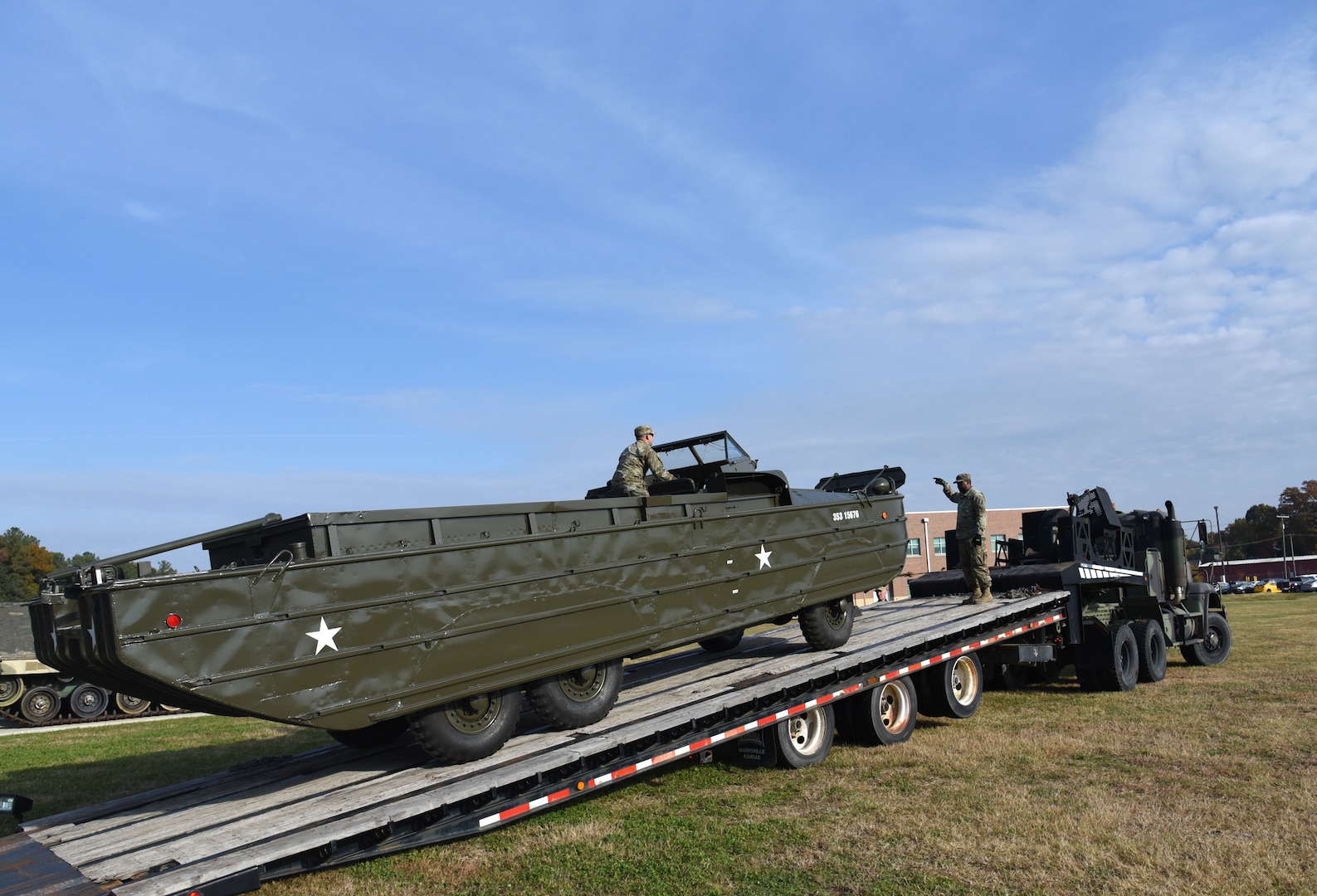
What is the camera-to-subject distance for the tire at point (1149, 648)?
12.3 m

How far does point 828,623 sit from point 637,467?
2.73m

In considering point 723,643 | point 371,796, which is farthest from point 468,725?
point 723,643

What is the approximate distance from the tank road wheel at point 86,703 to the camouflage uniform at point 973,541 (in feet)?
53.4

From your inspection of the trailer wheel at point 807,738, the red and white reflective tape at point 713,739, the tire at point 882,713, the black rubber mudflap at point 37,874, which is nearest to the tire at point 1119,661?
the red and white reflective tape at point 713,739

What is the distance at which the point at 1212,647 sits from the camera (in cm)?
1440

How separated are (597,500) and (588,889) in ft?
9.03

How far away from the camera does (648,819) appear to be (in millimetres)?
6586

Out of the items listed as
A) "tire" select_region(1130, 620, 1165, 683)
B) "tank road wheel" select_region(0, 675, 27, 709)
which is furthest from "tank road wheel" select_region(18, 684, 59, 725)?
"tire" select_region(1130, 620, 1165, 683)

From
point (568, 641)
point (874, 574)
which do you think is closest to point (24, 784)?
point (568, 641)

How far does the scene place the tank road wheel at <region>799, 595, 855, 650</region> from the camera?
927 centimetres

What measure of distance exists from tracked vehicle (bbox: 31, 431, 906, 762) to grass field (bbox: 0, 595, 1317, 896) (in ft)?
3.03

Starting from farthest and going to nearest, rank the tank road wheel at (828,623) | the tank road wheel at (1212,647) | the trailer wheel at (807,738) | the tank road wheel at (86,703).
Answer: the tank road wheel at (86,703) → the tank road wheel at (1212,647) → the tank road wheel at (828,623) → the trailer wheel at (807,738)

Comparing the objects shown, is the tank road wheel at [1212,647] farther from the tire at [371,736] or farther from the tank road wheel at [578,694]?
the tire at [371,736]

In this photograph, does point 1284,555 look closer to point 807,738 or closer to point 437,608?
point 807,738
